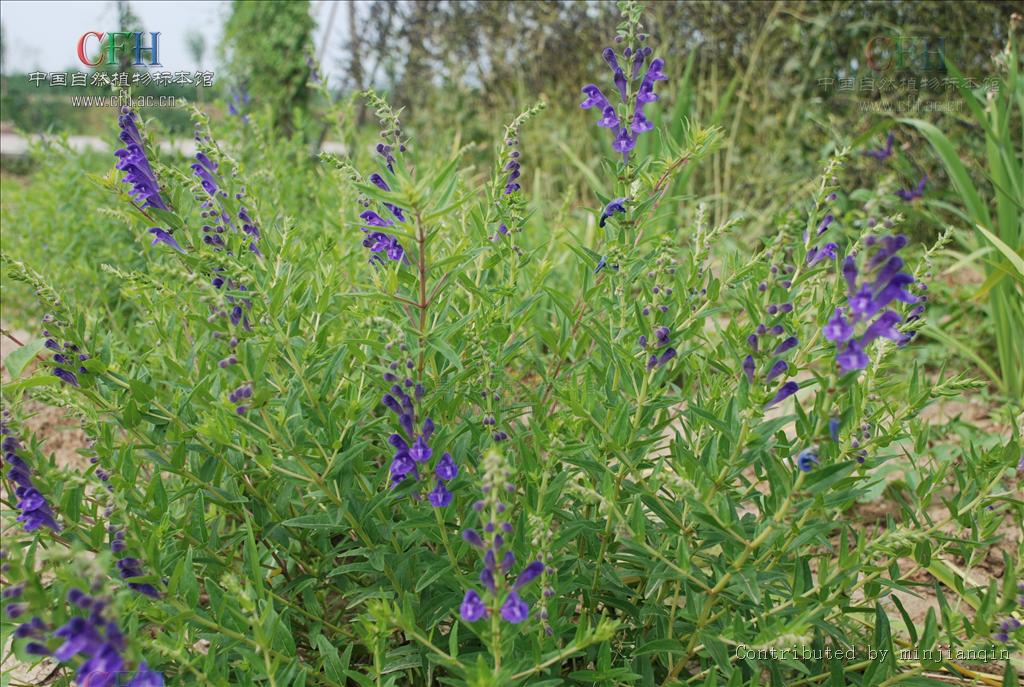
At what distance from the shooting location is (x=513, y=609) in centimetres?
157

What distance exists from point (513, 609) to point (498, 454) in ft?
1.01

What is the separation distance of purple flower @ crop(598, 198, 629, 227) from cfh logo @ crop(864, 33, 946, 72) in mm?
6468

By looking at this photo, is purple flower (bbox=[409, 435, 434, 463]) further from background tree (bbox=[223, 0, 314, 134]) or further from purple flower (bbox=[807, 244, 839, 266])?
background tree (bbox=[223, 0, 314, 134])

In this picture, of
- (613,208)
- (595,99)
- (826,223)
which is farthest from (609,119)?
(826,223)

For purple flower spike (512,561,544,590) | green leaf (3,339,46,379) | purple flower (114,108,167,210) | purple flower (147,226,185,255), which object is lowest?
purple flower spike (512,561,544,590)

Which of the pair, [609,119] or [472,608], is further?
[609,119]

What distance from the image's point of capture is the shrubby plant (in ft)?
5.86

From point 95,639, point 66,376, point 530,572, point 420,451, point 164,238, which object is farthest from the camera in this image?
point 164,238

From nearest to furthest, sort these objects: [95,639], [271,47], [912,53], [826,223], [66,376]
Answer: [95,639] < [826,223] < [66,376] < [912,53] < [271,47]

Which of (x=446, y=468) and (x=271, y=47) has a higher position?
(x=271, y=47)

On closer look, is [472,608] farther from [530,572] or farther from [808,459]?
[808,459]

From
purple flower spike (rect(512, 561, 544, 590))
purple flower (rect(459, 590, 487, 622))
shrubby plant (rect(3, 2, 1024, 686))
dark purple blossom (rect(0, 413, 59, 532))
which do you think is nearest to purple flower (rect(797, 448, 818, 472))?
shrubby plant (rect(3, 2, 1024, 686))

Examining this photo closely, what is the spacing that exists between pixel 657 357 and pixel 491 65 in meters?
9.59

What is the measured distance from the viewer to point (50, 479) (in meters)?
1.93
